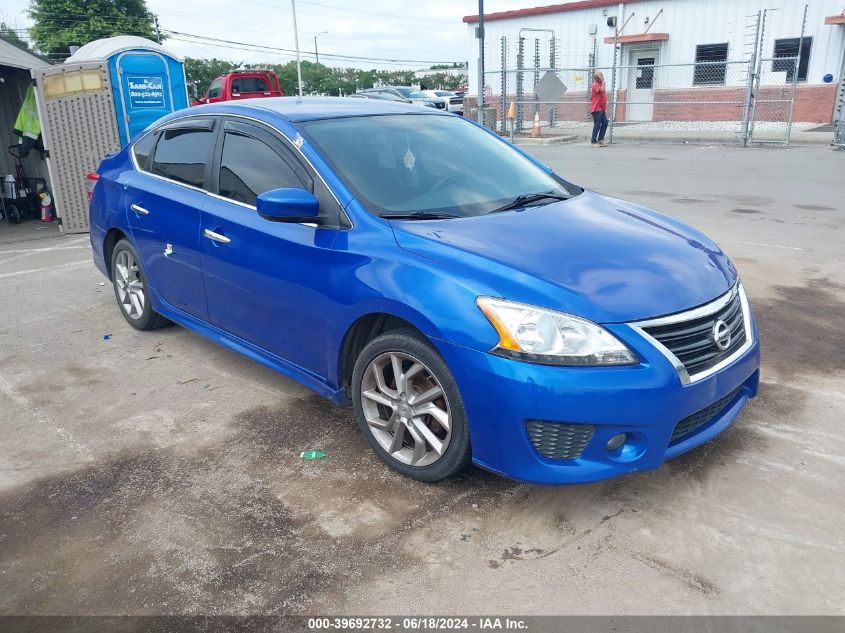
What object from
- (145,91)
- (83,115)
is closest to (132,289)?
(83,115)

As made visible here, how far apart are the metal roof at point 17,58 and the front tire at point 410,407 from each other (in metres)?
8.85

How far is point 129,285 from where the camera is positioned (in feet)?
18.2

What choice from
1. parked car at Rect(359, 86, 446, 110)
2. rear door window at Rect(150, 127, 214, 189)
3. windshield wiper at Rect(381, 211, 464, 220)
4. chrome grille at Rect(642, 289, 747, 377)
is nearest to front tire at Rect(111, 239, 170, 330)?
rear door window at Rect(150, 127, 214, 189)

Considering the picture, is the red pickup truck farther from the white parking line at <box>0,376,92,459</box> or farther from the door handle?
the door handle

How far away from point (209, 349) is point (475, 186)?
2468mm

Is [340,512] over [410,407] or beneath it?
beneath

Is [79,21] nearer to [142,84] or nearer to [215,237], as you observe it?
[142,84]

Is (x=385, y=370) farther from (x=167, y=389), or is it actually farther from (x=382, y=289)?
(x=167, y=389)

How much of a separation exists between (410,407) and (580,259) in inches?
40.1

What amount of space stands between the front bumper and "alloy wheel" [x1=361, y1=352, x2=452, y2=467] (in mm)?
217

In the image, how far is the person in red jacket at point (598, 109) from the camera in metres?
18.8

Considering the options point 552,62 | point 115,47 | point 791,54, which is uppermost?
Answer: point 115,47

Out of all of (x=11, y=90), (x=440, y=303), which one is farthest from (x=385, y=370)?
(x=11, y=90)

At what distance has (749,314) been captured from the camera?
140 inches
